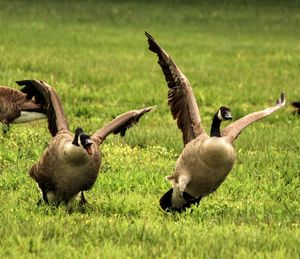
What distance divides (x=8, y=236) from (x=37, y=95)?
2.66 meters

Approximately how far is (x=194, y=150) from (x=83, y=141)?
1.30 metres

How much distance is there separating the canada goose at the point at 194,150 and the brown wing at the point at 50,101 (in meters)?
1.35

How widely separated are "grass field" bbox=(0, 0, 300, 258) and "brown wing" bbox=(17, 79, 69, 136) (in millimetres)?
899

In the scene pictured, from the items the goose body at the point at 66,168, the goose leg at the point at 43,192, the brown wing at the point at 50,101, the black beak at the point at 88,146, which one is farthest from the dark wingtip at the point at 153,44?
the goose leg at the point at 43,192

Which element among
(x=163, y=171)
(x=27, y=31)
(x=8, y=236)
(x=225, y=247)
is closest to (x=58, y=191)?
(x=8, y=236)

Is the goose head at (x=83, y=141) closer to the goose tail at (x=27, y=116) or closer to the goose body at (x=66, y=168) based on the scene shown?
the goose body at (x=66, y=168)

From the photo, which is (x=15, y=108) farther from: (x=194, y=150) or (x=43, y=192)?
(x=194, y=150)

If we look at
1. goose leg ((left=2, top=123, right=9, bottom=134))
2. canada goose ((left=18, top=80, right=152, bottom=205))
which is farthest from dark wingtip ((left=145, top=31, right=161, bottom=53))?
goose leg ((left=2, top=123, right=9, bottom=134))

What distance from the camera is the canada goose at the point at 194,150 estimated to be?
849cm

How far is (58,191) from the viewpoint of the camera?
8.61 metres

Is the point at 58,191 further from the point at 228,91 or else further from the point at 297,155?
the point at 228,91

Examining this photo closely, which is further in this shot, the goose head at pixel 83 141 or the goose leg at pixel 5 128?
the goose leg at pixel 5 128

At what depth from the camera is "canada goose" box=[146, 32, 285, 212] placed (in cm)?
849

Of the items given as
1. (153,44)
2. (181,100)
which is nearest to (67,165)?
(181,100)
